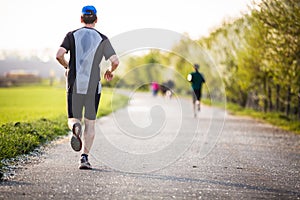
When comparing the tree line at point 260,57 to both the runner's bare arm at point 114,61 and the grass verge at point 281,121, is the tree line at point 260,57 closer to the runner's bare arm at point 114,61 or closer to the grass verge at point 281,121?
the grass verge at point 281,121

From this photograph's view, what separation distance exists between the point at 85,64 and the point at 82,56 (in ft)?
0.39

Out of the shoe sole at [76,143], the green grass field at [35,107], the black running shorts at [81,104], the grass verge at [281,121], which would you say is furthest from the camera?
the green grass field at [35,107]

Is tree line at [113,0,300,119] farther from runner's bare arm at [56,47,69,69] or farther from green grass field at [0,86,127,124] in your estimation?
runner's bare arm at [56,47,69,69]

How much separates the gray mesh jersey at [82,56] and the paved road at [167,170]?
1.18m

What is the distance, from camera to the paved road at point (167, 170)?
6.53 metres

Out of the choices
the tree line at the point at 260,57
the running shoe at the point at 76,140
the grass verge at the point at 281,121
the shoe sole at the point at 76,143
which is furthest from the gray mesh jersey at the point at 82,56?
the grass verge at the point at 281,121

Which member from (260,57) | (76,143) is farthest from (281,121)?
(76,143)

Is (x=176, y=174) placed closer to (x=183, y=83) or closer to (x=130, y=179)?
(x=130, y=179)

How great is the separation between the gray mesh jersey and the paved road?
1.18 meters

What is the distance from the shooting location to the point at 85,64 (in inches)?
321

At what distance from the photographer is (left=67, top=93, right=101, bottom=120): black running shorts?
8258 mm

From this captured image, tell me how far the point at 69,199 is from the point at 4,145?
3.97 metres

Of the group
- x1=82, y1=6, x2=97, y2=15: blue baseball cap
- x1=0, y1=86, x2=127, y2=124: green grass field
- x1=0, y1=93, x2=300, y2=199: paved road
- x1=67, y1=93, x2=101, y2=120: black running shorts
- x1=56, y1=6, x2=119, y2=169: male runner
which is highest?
x1=82, y1=6, x2=97, y2=15: blue baseball cap

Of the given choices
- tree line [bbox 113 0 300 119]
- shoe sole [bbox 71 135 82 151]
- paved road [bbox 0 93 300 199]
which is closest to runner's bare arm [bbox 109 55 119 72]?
shoe sole [bbox 71 135 82 151]
